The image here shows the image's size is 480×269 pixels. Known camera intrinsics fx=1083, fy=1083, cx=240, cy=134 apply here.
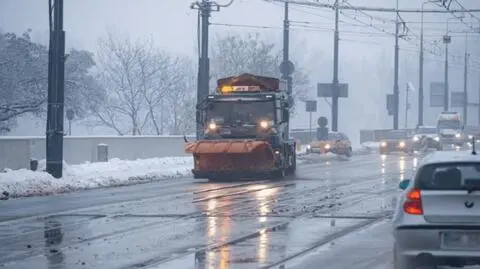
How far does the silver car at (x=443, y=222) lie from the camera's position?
11.7m

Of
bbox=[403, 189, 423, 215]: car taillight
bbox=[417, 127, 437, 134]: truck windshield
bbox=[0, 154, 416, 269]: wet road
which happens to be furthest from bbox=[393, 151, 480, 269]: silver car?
bbox=[417, 127, 437, 134]: truck windshield

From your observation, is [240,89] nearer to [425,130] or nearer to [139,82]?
[425,130]

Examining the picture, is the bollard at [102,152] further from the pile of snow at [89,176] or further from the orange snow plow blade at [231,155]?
the orange snow plow blade at [231,155]

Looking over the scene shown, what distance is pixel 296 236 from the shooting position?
17.5 metres

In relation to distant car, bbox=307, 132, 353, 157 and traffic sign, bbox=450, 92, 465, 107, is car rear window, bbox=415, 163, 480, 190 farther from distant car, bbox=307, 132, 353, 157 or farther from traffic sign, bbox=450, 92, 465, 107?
traffic sign, bbox=450, 92, 465, 107

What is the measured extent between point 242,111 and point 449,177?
23.7 metres

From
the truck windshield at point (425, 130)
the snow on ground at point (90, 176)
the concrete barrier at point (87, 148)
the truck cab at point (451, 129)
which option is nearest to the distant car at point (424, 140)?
the truck windshield at point (425, 130)

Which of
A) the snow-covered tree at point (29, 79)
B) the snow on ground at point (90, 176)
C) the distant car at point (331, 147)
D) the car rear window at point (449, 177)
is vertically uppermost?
the snow-covered tree at point (29, 79)

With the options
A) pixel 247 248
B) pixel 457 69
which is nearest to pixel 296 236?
pixel 247 248

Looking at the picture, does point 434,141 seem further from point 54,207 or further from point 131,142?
point 54,207

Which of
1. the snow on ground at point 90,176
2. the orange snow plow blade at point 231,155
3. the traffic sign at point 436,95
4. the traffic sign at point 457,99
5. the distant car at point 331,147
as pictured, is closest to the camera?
the snow on ground at point 90,176

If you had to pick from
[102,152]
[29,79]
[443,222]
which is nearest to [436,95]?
[29,79]

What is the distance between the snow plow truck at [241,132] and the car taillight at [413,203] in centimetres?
2179

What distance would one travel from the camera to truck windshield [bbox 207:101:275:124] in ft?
116
